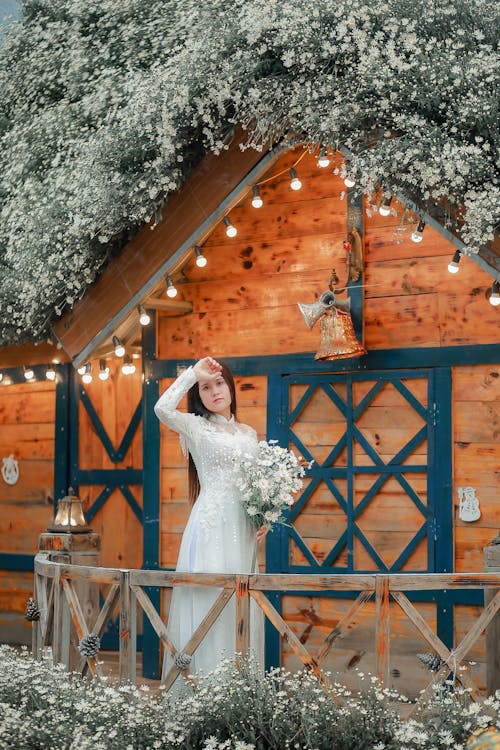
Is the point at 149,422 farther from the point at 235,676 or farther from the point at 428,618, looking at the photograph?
the point at 235,676

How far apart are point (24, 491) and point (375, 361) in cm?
492

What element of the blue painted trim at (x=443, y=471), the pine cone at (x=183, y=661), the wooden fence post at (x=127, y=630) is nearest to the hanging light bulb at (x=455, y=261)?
the blue painted trim at (x=443, y=471)

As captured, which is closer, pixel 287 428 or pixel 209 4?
pixel 287 428

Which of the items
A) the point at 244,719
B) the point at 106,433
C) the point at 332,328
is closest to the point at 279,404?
the point at 332,328

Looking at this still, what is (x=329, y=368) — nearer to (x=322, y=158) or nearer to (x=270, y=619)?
(x=322, y=158)

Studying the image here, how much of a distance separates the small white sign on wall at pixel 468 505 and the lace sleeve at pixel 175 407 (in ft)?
7.34

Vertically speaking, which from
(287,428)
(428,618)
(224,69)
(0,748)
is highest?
(224,69)

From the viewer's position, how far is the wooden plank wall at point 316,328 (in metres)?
8.38

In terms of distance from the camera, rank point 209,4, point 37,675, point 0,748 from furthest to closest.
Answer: point 209,4 → point 37,675 → point 0,748

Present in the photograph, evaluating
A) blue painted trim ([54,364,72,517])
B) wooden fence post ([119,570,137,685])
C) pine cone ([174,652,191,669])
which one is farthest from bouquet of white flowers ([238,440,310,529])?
blue painted trim ([54,364,72,517])

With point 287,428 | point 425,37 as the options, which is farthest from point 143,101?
point 287,428

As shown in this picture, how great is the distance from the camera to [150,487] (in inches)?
383

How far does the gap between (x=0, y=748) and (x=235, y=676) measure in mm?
1261

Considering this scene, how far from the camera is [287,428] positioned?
9.10 m
